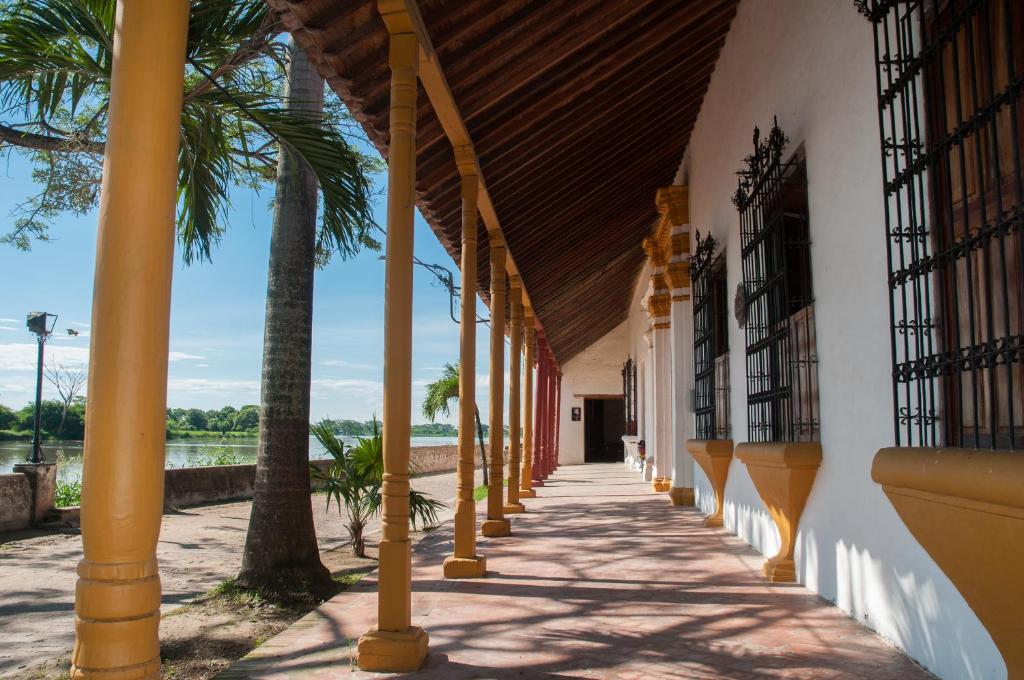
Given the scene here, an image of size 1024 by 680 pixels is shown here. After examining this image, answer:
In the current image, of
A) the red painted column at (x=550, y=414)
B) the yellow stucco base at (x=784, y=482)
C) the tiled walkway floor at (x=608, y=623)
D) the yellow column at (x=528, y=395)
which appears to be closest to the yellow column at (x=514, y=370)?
the yellow column at (x=528, y=395)

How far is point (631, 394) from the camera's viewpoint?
20969 mm

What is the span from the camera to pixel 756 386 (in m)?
5.73

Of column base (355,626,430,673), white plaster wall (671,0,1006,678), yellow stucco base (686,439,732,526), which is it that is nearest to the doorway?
yellow stucco base (686,439,732,526)

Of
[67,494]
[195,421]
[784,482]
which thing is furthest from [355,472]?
[195,421]

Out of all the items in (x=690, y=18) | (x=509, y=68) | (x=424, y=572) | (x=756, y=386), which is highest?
(x=690, y=18)

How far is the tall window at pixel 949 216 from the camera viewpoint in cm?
251

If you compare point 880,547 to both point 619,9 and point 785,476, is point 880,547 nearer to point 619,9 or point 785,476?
point 785,476

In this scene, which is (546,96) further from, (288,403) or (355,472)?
(355,472)

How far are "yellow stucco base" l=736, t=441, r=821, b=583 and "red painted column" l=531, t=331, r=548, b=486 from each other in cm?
993

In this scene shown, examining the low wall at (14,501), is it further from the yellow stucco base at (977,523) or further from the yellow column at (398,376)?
the yellow stucco base at (977,523)

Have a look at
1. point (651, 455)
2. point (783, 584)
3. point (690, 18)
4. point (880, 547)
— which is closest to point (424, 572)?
point (783, 584)

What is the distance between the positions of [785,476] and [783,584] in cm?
82

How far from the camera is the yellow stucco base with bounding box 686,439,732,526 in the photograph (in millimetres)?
7121

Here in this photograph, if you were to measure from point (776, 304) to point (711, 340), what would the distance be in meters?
2.86
